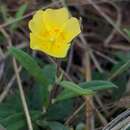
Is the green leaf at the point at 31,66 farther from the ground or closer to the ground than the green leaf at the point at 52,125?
farther from the ground

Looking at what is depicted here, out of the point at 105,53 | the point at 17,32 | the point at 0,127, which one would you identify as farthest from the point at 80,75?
the point at 0,127

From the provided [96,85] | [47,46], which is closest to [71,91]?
[96,85]

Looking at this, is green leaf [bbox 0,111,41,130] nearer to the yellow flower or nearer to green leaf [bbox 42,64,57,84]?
green leaf [bbox 42,64,57,84]

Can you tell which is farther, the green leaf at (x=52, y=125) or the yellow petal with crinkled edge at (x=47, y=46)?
the green leaf at (x=52, y=125)

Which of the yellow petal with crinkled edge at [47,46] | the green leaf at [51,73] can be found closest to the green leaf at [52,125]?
the green leaf at [51,73]

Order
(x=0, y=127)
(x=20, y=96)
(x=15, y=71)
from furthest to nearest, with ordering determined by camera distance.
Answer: (x=15, y=71)
(x=20, y=96)
(x=0, y=127)

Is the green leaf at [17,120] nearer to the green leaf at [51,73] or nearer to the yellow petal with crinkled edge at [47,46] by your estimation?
the green leaf at [51,73]

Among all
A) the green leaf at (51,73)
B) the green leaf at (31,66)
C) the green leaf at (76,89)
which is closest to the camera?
the green leaf at (76,89)

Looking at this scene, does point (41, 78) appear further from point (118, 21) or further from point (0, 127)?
point (118, 21)
